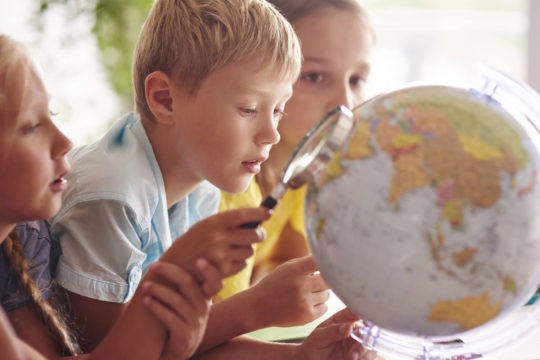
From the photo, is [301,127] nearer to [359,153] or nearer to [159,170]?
[159,170]

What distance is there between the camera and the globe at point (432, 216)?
892 millimetres

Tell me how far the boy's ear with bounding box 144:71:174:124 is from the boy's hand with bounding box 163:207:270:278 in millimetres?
432

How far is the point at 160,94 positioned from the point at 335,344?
50 centimetres

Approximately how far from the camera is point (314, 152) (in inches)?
36.9

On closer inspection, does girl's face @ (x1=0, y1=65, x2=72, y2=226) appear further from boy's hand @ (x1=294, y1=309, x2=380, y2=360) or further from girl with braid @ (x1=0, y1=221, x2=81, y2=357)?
boy's hand @ (x1=294, y1=309, x2=380, y2=360)

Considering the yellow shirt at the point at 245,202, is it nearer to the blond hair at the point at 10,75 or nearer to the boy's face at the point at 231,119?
the boy's face at the point at 231,119

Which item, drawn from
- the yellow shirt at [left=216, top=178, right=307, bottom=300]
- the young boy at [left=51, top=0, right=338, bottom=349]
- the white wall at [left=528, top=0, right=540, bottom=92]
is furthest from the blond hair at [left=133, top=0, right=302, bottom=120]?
the white wall at [left=528, top=0, right=540, bottom=92]

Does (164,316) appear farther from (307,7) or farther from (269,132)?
(307,7)

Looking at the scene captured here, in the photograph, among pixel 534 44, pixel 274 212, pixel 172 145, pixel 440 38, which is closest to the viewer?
pixel 172 145

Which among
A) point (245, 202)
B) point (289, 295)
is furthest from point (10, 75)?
point (245, 202)

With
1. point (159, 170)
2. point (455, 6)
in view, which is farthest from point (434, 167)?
point (455, 6)

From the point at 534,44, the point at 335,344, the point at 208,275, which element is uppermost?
the point at 208,275

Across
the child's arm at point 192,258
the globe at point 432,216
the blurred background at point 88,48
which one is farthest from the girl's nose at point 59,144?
the blurred background at point 88,48

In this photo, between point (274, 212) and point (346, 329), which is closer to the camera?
point (346, 329)
